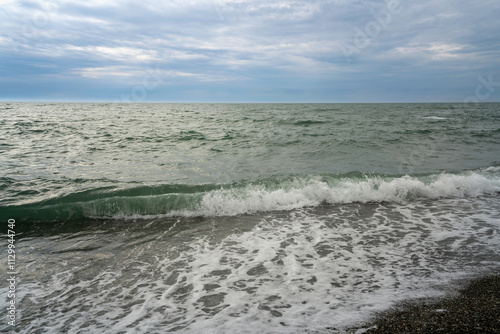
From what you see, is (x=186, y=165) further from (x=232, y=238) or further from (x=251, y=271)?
(x=251, y=271)

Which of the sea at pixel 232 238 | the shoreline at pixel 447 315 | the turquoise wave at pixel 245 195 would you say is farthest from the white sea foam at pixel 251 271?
the turquoise wave at pixel 245 195

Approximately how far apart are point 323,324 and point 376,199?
5565mm

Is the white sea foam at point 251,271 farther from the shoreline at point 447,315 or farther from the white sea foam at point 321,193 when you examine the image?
the white sea foam at point 321,193

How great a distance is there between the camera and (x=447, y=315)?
3.00 meters

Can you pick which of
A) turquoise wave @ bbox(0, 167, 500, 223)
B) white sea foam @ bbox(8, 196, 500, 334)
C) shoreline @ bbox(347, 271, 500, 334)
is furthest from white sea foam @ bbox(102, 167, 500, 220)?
shoreline @ bbox(347, 271, 500, 334)

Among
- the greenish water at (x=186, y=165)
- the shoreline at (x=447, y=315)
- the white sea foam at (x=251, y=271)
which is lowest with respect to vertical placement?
the white sea foam at (x=251, y=271)

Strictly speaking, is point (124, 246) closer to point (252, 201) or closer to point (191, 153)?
point (252, 201)

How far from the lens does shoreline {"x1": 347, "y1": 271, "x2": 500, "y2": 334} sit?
2799 millimetres

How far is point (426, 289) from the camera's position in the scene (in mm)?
3566

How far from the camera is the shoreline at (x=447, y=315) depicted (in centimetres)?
280

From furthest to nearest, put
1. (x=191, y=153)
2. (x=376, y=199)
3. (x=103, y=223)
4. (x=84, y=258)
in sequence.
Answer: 1. (x=191, y=153)
2. (x=376, y=199)
3. (x=103, y=223)
4. (x=84, y=258)

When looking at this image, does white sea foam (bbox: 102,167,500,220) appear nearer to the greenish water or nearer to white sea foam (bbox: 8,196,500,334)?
the greenish water

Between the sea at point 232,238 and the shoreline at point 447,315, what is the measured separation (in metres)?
0.14

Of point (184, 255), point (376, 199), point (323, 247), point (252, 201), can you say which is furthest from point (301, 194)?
point (184, 255)
